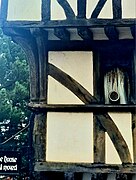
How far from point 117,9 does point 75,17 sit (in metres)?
0.57

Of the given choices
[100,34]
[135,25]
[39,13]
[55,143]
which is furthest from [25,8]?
[55,143]

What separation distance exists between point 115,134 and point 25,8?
212 centimetres

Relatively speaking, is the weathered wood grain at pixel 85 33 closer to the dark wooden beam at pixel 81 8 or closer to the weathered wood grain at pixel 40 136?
the dark wooden beam at pixel 81 8

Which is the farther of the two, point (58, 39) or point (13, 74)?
point (13, 74)

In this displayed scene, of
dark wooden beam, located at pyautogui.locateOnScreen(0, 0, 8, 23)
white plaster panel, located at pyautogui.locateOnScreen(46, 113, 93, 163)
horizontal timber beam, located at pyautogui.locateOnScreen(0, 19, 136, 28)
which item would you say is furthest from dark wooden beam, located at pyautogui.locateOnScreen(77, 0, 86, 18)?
white plaster panel, located at pyautogui.locateOnScreen(46, 113, 93, 163)

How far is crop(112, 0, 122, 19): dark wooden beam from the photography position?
5754mm

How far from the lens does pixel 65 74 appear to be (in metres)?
6.14

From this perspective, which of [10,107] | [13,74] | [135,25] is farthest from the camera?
[13,74]

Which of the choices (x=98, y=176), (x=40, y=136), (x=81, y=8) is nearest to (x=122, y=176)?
(x=98, y=176)

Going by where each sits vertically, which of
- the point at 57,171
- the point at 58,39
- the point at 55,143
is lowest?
the point at 57,171

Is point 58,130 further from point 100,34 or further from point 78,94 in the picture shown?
point 100,34

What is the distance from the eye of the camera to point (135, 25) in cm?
569

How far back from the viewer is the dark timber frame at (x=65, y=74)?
578cm

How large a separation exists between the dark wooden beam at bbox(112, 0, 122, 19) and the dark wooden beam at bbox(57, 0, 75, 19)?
1.80 ft
